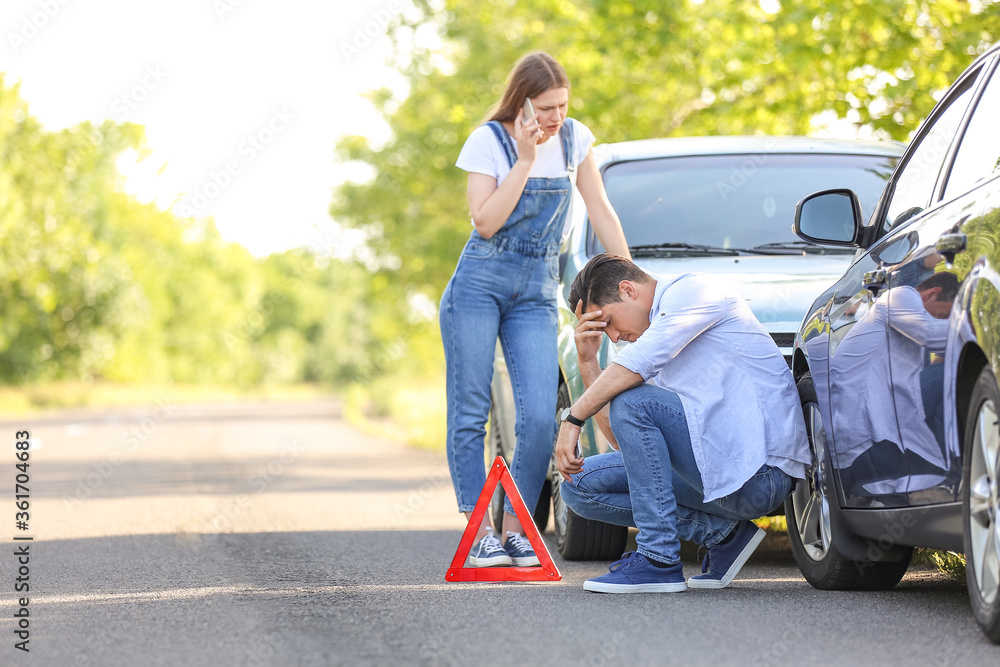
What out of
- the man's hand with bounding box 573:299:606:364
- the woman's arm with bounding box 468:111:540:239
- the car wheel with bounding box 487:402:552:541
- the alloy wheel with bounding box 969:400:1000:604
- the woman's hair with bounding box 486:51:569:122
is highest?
the woman's hair with bounding box 486:51:569:122

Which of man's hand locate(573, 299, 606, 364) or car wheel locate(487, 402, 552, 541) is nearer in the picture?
man's hand locate(573, 299, 606, 364)

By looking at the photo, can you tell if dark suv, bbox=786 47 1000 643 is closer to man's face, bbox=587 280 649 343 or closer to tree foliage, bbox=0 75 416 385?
man's face, bbox=587 280 649 343

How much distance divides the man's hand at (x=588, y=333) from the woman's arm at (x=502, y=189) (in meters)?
0.62

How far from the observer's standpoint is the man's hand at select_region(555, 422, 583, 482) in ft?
15.4

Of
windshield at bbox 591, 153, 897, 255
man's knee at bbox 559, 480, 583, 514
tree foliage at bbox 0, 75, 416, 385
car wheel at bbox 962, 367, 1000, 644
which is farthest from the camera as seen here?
tree foliage at bbox 0, 75, 416, 385

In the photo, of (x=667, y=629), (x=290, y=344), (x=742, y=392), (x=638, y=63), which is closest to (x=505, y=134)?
(x=742, y=392)

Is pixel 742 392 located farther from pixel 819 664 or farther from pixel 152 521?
pixel 152 521

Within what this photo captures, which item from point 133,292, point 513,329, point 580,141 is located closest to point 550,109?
point 580,141

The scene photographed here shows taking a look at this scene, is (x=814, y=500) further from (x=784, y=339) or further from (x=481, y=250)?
(x=481, y=250)

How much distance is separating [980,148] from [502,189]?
77.3 inches

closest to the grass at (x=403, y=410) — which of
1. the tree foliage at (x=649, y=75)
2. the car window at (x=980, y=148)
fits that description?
the tree foliage at (x=649, y=75)

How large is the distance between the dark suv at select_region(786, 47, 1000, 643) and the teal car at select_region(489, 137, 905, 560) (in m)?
0.61

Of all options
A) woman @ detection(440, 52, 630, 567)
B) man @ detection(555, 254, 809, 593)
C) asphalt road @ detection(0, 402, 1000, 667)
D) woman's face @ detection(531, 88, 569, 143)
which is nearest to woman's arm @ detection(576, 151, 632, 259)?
woman @ detection(440, 52, 630, 567)

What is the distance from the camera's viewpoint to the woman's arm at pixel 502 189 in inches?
207
